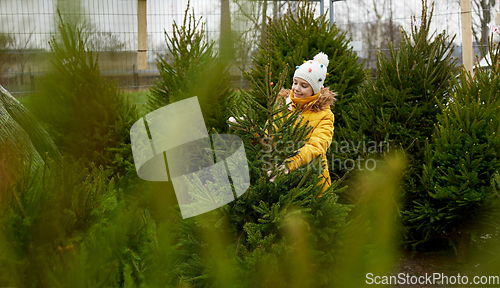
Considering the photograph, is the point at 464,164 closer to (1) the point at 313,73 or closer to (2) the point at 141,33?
(1) the point at 313,73

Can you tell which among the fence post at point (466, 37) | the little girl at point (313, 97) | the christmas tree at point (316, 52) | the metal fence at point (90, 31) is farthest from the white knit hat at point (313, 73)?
the fence post at point (466, 37)

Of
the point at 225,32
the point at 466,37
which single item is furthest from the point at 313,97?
the point at 466,37

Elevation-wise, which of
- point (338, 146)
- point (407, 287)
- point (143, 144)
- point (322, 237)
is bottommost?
point (407, 287)

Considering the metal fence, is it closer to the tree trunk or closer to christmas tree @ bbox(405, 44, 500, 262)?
the tree trunk

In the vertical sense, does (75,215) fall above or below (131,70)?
below

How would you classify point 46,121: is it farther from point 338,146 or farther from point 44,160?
point 338,146

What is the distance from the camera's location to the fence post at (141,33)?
1.24 ft

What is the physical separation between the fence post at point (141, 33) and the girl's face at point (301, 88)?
2344 mm

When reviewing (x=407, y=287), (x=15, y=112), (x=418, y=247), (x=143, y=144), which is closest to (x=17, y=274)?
(x=15, y=112)

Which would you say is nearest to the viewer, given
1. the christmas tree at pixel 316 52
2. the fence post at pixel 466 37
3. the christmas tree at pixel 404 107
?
the christmas tree at pixel 404 107

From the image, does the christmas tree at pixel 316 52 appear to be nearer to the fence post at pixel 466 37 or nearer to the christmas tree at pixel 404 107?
the christmas tree at pixel 404 107

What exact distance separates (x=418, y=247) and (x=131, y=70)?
3.88 m

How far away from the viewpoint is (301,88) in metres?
2.70

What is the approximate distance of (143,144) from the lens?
1124mm
